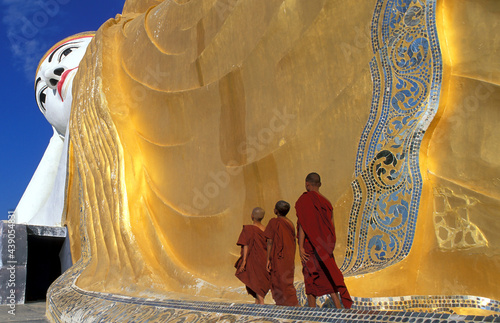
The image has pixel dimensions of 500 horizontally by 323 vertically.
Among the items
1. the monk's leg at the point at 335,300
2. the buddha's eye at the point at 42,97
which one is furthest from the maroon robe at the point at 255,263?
the buddha's eye at the point at 42,97

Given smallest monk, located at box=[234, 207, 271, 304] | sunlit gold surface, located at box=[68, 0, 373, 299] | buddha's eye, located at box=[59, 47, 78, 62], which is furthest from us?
buddha's eye, located at box=[59, 47, 78, 62]

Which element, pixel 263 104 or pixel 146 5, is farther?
pixel 146 5

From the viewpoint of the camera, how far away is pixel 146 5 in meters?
6.71

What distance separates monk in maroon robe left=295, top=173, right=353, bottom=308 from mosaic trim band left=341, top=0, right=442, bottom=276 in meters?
0.40

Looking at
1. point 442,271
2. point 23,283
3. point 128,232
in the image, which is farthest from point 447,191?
point 23,283

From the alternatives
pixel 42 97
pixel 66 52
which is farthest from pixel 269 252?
pixel 42 97

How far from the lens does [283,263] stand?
2877mm

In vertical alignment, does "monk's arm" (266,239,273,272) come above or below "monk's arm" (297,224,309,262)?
below

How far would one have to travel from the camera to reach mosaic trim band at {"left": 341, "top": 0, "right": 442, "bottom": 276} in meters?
2.78

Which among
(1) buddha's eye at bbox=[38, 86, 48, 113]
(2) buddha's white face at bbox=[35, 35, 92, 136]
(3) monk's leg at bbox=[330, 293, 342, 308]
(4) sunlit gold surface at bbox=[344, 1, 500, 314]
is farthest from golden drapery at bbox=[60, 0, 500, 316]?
(1) buddha's eye at bbox=[38, 86, 48, 113]

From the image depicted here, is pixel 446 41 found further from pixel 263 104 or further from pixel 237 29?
pixel 237 29

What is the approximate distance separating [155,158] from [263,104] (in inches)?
62.0

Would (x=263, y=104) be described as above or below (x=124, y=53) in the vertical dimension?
below

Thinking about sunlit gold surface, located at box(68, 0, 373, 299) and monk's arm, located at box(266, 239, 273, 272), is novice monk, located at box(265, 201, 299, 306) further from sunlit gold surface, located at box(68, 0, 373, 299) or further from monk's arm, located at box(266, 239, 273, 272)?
sunlit gold surface, located at box(68, 0, 373, 299)
